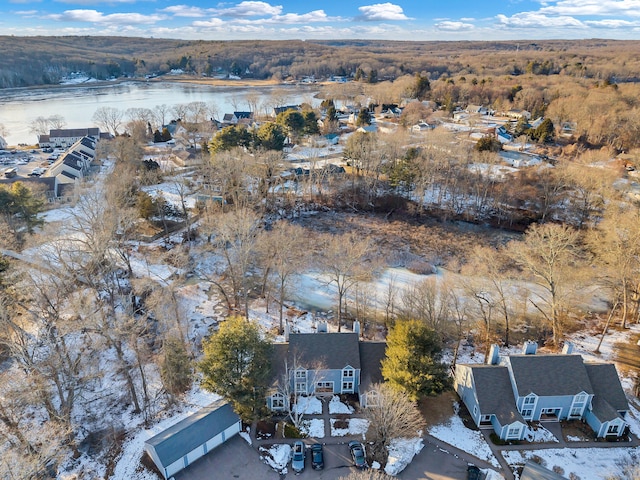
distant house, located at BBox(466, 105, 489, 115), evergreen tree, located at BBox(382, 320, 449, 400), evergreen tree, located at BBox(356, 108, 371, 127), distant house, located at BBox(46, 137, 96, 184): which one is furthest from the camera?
distant house, located at BBox(466, 105, 489, 115)

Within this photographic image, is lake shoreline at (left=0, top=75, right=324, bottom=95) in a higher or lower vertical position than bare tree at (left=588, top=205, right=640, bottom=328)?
higher

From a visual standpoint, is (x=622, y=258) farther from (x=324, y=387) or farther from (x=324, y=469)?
(x=324, y=469)

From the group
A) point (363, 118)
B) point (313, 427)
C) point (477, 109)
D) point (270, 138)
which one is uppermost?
point (477, 109)

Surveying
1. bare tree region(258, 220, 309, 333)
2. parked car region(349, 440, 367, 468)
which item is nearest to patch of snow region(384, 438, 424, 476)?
parked car region(349, 440, 367, 468)

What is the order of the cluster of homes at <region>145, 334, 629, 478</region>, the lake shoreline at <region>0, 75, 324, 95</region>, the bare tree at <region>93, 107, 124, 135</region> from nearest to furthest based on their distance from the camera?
the cluster of homes at <region>145, 334, 629, 478</region>
the bare tree at <region>93, 107, 124, 135</region>
the lake shoreline at <region>0, 75, 324, 95</region>

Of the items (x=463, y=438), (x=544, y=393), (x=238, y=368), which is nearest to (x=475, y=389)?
(x=463, y=438)

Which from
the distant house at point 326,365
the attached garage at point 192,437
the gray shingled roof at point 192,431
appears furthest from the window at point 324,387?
the gray shingled roof at point 192,431

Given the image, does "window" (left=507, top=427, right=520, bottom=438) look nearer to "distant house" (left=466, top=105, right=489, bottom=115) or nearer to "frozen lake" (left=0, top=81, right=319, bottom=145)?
"distant house" (left=466, top=105, right=489, bottom=115)
